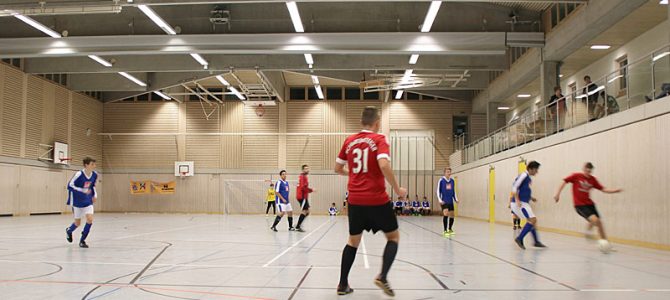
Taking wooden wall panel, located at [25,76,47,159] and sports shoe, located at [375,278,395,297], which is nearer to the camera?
sports shoe, located at [375,278,395,297]

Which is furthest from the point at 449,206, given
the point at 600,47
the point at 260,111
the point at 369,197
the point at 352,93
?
the point at 260,111

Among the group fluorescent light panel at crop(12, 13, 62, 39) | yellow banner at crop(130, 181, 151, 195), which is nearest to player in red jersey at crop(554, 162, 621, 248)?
fluorescent light panel at crop(12, 13, 62, 39)

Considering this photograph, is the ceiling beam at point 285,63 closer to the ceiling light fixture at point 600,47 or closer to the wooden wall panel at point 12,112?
the wooden wall panel at point 12,112

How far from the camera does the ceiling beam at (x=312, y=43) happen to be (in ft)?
81.3

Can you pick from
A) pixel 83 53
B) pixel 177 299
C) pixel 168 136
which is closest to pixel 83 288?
pixel 177 299

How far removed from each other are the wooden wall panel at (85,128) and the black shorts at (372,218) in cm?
3649

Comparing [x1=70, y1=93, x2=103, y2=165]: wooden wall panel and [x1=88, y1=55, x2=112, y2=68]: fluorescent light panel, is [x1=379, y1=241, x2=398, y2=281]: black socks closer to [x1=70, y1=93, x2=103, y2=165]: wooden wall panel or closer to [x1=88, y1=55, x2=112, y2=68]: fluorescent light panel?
[x1=88, y1=55, x2=112, y2=68]: fluorescent light panel

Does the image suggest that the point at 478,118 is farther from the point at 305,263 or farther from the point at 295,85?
the point at 305,263

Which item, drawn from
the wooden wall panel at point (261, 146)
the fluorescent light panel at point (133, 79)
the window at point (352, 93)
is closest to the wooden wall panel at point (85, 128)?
the fluorescent light panel at point (133, 79)

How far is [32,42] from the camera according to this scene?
26156 mm

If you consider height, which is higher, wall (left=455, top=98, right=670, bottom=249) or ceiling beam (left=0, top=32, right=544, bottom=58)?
ceiling beam (left=0, top=32, right=544, bottom=58)

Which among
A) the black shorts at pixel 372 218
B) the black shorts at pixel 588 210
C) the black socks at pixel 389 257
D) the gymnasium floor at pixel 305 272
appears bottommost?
the gymnasium floor at pixel 305 272

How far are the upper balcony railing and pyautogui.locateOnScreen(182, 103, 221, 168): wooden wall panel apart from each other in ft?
74.2

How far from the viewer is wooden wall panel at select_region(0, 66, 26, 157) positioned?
31.3 metres
